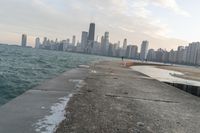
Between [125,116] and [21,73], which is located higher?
[125,116]

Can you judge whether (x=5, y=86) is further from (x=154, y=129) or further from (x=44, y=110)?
(x=154, y=129)

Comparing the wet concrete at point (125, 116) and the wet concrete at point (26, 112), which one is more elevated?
the wet concrete at point (26, 112)

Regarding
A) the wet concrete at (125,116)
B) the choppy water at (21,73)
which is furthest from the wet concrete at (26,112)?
the choppy water at (21,73)

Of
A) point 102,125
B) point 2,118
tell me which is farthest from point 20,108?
point 102,125

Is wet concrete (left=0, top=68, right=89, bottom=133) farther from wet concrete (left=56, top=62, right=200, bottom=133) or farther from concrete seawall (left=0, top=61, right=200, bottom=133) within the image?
wet concrete (left=56, top=62, right=200, bottom=133)

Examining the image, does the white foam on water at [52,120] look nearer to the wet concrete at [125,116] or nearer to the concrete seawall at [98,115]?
the concrete seawall at [98,115]

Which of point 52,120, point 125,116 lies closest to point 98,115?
point 125,116

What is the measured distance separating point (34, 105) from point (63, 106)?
0.83 m

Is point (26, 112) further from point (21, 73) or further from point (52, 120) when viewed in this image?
point (21, 73)

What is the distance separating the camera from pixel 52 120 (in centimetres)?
598

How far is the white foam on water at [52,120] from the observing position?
5.33 meters

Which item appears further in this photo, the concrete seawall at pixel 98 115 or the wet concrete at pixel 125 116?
the wet concrete at pixel 125 116

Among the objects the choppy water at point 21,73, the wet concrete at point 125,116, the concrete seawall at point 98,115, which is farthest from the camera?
the choppy water at point 21,73

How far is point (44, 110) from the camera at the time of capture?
6.83m
